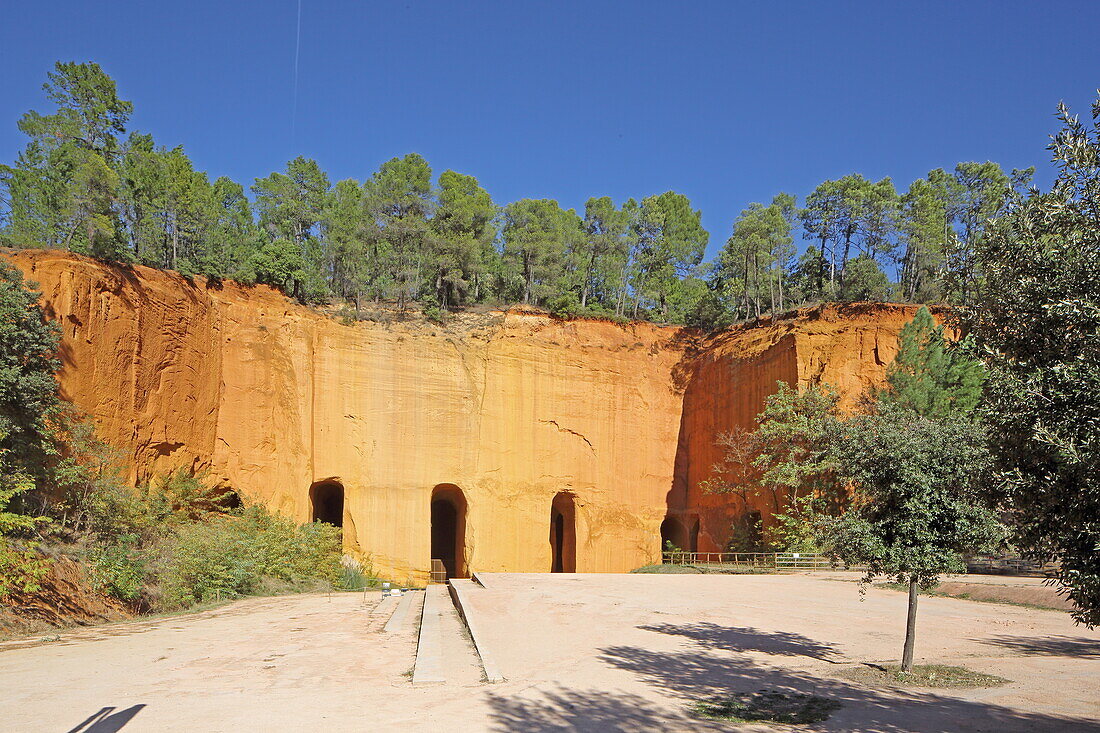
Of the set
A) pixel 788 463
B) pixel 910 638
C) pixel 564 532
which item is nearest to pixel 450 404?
pixel 564 532

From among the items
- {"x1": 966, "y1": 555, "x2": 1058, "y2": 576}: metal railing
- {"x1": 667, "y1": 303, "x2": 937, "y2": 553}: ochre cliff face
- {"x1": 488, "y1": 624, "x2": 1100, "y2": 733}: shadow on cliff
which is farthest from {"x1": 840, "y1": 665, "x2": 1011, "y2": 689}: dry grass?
{"x1": 667, "y1": 303, "x2": 937, "y2": 553}: ochre cliff face

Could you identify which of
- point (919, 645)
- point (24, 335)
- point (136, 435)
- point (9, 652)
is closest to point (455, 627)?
point (9, 652)

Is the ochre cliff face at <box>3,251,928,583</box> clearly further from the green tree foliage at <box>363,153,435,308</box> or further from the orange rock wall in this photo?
the green tree foliage at <box>363,153,435,308</box>

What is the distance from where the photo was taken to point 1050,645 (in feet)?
40.1

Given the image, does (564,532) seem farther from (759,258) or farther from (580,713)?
(580,713)

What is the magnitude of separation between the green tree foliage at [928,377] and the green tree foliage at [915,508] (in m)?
16.6

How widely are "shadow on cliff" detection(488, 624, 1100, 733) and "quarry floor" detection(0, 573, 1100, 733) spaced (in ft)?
0.13

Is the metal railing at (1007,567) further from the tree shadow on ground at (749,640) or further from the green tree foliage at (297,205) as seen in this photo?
the green tree foliage at (297,205)

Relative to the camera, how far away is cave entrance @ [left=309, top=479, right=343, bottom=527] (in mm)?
35072

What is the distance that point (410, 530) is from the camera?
33.4 meters

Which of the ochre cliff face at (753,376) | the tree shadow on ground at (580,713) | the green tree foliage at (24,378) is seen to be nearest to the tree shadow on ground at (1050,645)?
the tree shadow on ground at (580,713)

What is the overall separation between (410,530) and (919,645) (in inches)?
991

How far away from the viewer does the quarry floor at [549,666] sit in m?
7.61

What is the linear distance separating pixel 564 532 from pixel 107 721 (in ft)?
106
